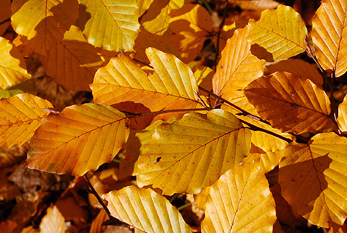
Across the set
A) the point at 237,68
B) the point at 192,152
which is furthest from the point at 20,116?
Answer: the point at 237,68

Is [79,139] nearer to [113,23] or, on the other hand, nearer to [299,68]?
[113,23]

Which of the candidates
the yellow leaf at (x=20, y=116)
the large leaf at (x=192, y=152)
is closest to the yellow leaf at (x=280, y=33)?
the large leaf at (x=192, y=152)

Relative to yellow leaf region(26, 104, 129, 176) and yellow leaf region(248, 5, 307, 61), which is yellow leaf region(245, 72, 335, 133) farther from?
yellow leaf region(26, 104, 129, 176)

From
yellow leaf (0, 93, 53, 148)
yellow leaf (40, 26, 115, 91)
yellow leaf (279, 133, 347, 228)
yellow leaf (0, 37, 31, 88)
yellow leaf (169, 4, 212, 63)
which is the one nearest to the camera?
yellow leaf (279, 133, 347, 228)

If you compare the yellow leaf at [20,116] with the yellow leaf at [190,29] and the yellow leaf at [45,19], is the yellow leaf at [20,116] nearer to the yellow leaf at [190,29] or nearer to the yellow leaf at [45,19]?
the yellow leaf at [45,19]

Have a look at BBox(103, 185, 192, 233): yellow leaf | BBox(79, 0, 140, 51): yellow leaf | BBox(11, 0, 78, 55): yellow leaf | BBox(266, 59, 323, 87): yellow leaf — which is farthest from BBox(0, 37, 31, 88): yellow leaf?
BBox(266, 59, 323, 87): yellow leaf

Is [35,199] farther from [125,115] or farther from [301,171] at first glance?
[301,171]

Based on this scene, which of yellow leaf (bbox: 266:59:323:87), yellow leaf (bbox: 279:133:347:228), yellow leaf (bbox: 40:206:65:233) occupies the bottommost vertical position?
yellow leaf (bbox: 40:206:65:233)

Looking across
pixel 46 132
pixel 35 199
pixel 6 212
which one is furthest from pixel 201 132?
pixel 6 212
